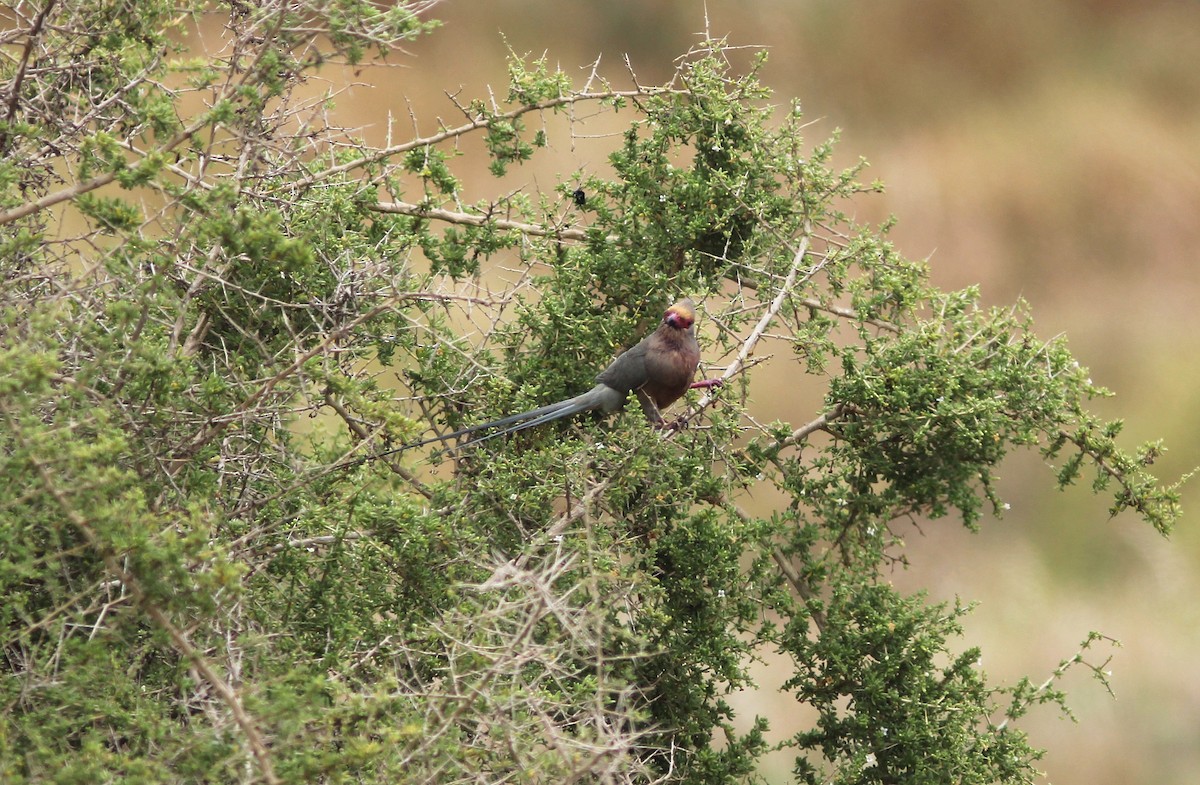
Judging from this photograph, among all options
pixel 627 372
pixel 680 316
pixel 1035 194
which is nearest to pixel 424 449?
pixel 627 372

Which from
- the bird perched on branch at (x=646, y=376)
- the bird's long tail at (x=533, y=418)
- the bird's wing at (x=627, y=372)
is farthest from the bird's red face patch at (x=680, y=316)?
the bird's long tail at (x=533, y=418)

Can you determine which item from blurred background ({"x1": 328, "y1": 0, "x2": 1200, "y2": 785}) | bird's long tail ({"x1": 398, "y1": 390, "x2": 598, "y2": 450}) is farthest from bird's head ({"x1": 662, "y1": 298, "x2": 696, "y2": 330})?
blurred background ({"x1": 328, "y1": 0, "x2": 1200, "y2": 785})

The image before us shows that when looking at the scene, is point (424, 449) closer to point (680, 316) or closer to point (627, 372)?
point (627, 372)

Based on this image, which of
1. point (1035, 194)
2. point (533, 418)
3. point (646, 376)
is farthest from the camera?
point (1035, 194)

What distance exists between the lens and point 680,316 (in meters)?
3.98

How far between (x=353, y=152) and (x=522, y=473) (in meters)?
1.36

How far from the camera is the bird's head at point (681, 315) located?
3965 millimetres

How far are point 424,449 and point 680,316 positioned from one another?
3.04 ft

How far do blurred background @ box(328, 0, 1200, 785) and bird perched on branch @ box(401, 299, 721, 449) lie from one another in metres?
5.77

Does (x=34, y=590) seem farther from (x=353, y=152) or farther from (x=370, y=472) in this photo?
(x=353, y=152)

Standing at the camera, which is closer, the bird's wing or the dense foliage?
the dense foliage

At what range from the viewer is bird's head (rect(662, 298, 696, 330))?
156 inches

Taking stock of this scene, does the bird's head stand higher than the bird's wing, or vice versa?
the bird's head

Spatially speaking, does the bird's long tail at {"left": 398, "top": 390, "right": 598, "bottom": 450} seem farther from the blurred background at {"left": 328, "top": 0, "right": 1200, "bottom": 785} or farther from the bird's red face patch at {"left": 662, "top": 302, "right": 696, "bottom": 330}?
the blurred background at {"left": 328, "top": 0, "right": 1200, "bottom": 785}
